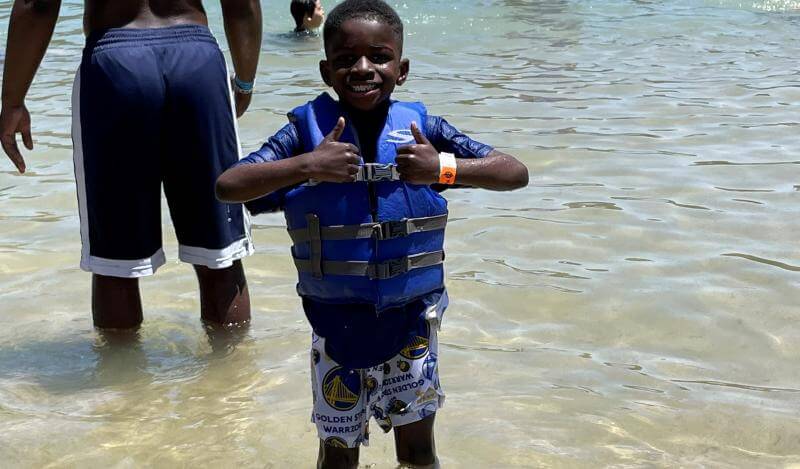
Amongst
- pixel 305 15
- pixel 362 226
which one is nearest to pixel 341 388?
pixel 362 226

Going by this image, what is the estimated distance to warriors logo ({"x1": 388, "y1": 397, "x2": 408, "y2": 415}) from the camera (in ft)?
9.95

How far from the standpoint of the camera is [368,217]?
2930 millimetres

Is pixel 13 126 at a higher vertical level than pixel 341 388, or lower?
higher

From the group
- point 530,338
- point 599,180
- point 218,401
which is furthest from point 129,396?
point 599,180

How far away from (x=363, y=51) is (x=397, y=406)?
102cm

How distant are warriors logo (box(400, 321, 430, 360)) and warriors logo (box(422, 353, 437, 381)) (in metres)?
0.02

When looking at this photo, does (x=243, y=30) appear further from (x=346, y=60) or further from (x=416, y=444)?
(x=416, y=444)

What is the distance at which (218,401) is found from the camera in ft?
13.3

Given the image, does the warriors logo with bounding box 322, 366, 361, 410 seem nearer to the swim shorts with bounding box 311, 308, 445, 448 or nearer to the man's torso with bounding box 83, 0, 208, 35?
the swim shorts with bounding box 311, 308, 445, 448

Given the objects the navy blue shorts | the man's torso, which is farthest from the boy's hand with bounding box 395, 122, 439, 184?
the man's torso

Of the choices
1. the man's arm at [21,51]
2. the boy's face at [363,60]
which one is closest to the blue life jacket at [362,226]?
the boy's face at [363,60]

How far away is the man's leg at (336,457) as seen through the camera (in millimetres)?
3078

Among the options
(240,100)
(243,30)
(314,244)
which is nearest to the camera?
(314,244)

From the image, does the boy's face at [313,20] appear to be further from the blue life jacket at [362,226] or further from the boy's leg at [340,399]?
the boy's leg at [340,399]
